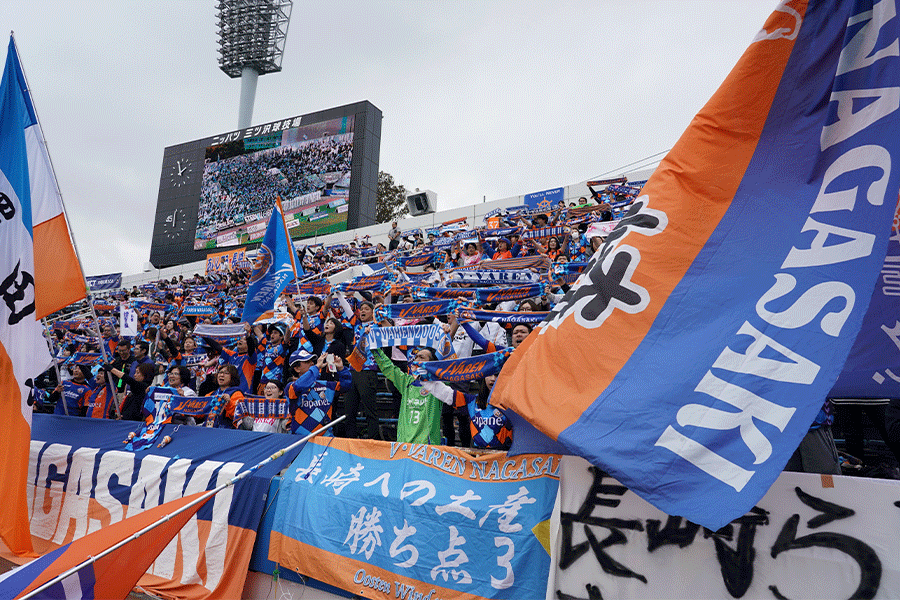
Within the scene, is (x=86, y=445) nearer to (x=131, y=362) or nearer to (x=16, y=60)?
(x=131, y=362)

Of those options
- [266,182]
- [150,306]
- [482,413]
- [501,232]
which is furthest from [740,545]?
[266,182]

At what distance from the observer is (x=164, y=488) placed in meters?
6.35

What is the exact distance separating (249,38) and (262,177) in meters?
19.5

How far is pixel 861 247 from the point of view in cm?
273

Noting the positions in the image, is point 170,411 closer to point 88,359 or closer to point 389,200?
point 88,359

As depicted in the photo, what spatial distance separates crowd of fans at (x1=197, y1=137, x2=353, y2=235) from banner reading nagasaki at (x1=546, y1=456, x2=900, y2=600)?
2721 centimetres

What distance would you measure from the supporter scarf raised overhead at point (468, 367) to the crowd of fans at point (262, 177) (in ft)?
82.6

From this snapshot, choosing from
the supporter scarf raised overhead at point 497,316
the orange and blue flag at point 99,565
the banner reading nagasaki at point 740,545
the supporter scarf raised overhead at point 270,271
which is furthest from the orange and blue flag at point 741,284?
the supporter scarf raised overhead at point 270,271

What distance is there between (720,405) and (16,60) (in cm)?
858

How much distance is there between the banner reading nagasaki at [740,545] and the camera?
2914 mm

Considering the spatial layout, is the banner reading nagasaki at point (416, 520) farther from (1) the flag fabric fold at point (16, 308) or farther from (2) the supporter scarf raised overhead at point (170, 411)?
(1) the flag fabric fold at point (16, 308)

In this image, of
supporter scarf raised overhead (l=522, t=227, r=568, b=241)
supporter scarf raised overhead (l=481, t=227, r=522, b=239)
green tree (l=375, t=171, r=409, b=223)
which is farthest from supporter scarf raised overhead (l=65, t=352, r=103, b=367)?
green tree (l=375, t=171, r=409, b=223)

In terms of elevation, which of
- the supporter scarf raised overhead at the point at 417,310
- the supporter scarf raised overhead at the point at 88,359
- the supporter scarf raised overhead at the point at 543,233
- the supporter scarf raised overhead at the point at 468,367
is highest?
the supporter scarf raised overhead at the point at 543,233

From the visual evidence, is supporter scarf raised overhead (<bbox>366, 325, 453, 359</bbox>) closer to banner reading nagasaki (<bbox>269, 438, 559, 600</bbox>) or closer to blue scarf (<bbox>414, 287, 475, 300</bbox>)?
banner reading nagasaki (<bbox>269, 438, 559, 600</bbox>)
